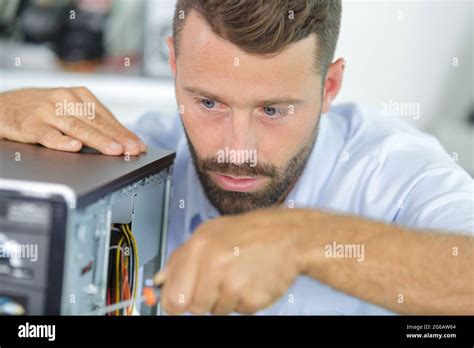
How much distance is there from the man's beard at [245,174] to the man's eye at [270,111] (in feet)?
0.29

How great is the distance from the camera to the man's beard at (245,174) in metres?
1.15

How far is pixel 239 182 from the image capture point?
3.85 ft

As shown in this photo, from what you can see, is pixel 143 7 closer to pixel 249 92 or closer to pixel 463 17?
pixel 463 17

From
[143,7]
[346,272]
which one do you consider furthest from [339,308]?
[143,7]

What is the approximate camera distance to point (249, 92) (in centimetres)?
106

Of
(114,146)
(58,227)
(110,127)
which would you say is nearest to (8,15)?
(110,127)

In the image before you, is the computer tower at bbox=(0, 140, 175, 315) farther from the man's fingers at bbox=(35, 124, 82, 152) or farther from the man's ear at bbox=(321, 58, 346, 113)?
the man's ear at bbox=(321, 58, 346, 113)

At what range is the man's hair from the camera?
108cm

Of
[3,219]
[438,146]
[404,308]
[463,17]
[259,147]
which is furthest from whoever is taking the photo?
[463,17]

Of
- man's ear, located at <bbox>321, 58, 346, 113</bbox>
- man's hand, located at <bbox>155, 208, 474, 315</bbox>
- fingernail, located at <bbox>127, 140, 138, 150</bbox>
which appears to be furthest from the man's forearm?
man's ear, located at <bbox>321, 58, 346, 113</bbox>

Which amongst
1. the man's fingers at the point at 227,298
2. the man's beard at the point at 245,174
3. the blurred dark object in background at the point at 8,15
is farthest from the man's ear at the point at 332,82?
the blurred dark object in background at the point at 8,15

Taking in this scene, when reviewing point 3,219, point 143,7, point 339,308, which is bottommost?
point 339,308

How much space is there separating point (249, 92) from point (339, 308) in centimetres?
44

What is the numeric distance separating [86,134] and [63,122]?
51 mm
